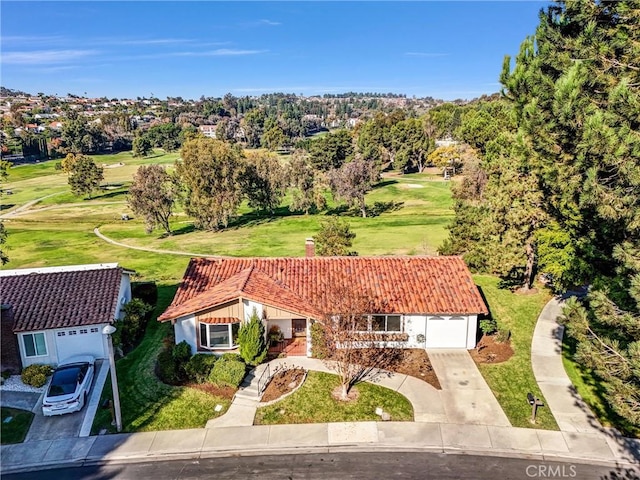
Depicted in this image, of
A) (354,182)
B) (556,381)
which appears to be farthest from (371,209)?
(556,381)

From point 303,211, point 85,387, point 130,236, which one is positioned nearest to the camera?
point 85,387

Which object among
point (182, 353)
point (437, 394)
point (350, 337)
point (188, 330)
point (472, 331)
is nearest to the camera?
point (350, 337)

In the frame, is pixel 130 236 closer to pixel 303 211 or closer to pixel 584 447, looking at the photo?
pixel 303 211

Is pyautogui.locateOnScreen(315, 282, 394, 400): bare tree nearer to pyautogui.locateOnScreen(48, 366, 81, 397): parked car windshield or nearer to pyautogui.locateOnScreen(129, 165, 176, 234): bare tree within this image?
pyautogui.locateOnScreen(48, 366, 81, 397): parked car windshield

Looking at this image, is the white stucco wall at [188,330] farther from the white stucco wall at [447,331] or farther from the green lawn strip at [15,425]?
the white stucco wall at [447,331]

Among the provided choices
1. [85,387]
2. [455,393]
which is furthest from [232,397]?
[455,393]

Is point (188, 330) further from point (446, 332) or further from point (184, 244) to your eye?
point (184, 244)

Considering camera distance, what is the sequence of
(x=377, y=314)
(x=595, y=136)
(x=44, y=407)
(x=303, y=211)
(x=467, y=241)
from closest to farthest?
(x=595, y=136)
(x=44, y=407)
(x=377, y=314)
(x=467, y=241)
(x=303, y=211)
